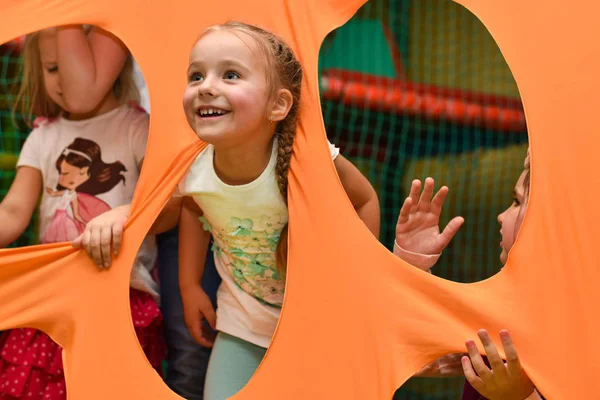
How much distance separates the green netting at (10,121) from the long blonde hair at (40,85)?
0.38ft

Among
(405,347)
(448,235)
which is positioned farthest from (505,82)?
(405,347)

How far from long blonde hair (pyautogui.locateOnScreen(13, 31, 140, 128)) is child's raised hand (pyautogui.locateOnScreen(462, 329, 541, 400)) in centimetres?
67

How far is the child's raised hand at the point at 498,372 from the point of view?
852 millimetres

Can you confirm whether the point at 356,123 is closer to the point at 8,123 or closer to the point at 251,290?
the point at 251,290

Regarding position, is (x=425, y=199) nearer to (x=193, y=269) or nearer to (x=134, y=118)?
(x=193, y=269)

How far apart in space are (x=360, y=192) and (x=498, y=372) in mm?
300

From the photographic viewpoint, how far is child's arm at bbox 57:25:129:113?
1136mm

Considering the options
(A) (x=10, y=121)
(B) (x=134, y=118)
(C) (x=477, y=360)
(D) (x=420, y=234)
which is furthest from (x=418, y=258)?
(A) (x=10, y=121)

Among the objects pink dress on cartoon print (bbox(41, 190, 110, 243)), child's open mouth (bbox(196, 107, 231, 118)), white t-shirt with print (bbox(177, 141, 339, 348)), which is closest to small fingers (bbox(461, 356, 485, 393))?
white t-shirt with print (bbox(177, 141, 339, 348))

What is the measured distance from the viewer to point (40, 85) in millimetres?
1219

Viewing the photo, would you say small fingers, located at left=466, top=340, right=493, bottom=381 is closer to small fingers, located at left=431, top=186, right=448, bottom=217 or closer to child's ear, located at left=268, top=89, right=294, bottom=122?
small fingers, located at left=431, top=186, right=448, bottom=217

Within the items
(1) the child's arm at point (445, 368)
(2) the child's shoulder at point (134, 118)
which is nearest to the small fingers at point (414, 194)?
(1) the child's arm at point (445, 368)

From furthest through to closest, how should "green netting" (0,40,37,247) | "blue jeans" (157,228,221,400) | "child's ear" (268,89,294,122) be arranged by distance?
"green netting" (0,40,37,247), "blue jeans" (157,228,221,400), "child's ear" (268,89,294,122)

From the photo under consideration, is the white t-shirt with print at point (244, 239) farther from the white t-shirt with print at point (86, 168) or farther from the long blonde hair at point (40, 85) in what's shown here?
the long blonde hair at point (40, 85)
